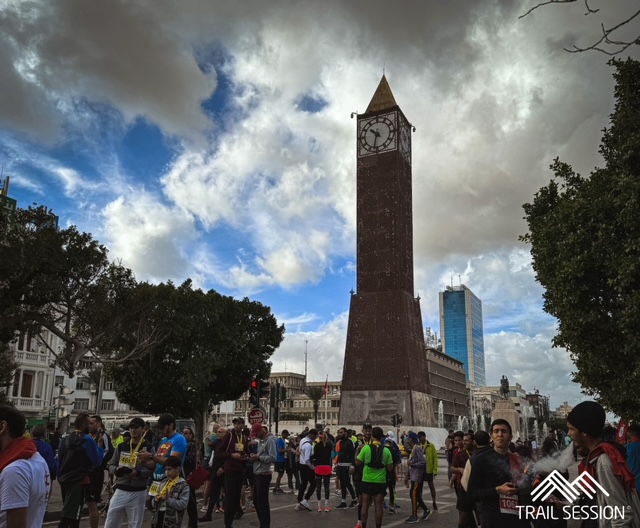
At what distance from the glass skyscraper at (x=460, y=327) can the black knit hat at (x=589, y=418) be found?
183469 millimetres

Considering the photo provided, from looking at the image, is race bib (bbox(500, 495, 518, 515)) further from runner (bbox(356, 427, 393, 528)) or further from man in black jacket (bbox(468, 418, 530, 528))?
runner (bbox(356, 427, 393, 528))

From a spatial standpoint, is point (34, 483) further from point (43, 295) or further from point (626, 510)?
point (43, 295)

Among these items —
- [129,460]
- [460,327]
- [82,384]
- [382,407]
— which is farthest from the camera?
[460,327]

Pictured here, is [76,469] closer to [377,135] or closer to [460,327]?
[377,135]

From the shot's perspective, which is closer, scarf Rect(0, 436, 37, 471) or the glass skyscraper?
scarf Rect(0, 436, 37, 471)

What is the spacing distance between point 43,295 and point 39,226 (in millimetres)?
2871

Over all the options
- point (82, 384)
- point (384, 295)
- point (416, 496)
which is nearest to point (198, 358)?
point (384, 295)

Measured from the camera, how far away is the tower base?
3509 centimetres

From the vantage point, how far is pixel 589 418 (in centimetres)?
370

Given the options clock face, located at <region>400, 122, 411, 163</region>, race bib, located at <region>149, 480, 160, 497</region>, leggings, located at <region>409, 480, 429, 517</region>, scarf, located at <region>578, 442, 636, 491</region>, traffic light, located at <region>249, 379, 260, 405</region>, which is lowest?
leggings, located at <region>409, 480, 429, 517</region>

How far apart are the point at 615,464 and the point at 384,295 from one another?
113ft

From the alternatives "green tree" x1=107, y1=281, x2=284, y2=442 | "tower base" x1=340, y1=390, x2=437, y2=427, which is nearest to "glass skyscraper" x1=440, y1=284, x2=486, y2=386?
"green tree" x1=107, y1=281, x2=284, y2=442

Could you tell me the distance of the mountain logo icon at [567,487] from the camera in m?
3.69

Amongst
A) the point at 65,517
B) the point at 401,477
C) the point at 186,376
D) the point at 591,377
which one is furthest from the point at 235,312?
the point at 65,517
